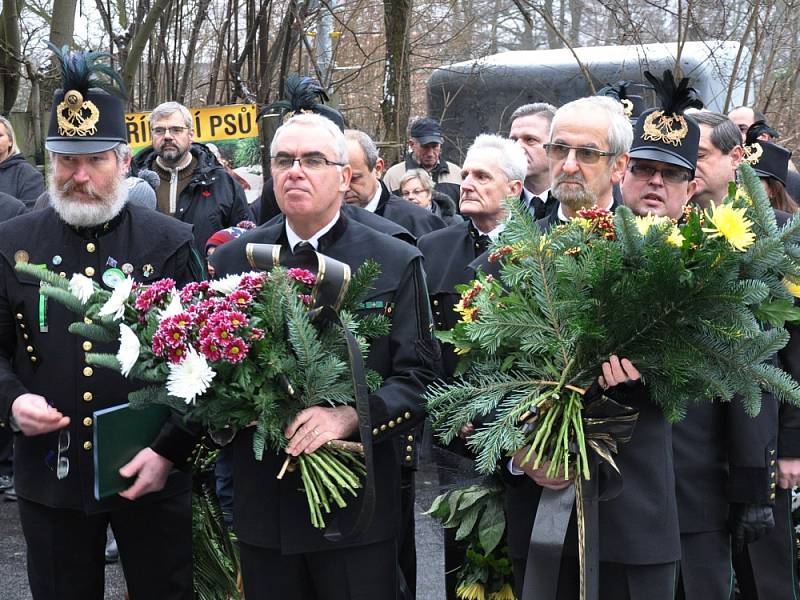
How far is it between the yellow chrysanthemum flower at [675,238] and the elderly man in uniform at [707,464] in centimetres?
87

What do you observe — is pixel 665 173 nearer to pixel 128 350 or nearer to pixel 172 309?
pixel 172 309

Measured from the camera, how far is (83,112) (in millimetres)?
4117

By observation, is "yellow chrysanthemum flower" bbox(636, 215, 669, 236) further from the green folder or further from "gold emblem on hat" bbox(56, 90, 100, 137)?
"gold emblem on hat" bbox(56, 90, 100, 137)

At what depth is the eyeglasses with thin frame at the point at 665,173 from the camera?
13.2 feet

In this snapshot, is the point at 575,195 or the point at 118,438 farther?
the point at 575,195

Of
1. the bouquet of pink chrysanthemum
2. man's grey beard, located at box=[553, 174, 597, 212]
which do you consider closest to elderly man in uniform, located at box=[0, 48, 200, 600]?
the bouquet of pink chrysanthemum

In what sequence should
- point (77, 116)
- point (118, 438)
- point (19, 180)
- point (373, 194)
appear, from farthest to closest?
point (19, 180) → point (373, 194) → point (77, 116) → point (118, 438)

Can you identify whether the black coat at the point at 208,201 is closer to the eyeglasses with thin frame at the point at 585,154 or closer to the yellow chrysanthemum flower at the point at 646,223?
the eyeglasses with thin frame at the point at 585,154

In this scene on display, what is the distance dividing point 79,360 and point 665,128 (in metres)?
2.22

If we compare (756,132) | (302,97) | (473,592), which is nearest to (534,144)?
(756,132)

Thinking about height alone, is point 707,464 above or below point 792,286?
below

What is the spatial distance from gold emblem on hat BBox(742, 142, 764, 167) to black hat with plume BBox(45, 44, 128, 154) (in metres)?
2.96

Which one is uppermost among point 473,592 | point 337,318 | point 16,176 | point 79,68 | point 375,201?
point 79,68

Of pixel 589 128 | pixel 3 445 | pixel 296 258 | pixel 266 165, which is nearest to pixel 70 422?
pixel 296 258
